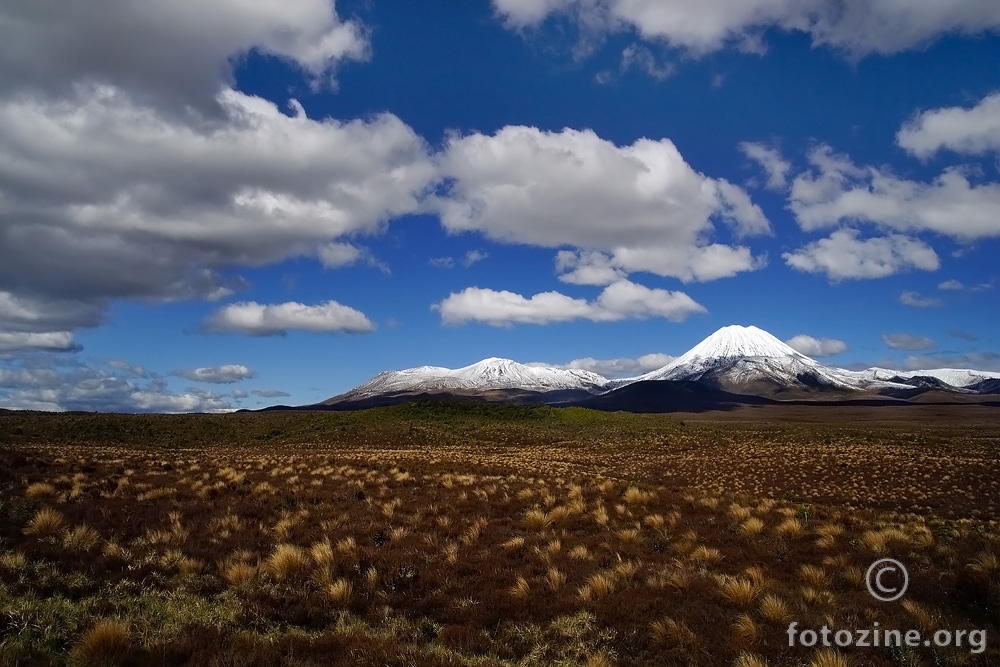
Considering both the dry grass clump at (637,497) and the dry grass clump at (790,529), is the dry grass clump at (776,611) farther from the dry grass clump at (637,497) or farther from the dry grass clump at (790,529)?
the dry grass clump at (637,497)

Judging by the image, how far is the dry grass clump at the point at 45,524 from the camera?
11.0m

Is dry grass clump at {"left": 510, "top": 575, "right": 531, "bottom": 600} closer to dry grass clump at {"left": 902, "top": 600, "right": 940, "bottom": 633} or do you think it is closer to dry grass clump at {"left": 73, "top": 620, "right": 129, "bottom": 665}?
dry grass clump at {"left": 73, "top": 620, "right": 129, "bottom": 665}

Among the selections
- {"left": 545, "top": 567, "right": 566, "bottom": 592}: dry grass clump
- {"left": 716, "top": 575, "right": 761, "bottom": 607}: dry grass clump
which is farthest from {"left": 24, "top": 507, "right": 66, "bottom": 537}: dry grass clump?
{"left": 716, "top": 575, "right": 761, "bottom": 607}: dry grass clump

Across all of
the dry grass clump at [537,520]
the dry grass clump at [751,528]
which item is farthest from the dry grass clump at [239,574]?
the dry grass clump at [751,528]

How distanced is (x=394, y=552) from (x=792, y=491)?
21634mm

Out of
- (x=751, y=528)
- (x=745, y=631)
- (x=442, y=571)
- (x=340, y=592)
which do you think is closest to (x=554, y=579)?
(x=442, y=571)

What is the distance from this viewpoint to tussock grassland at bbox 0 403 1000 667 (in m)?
6.88

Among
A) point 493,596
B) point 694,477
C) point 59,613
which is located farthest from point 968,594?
point 694,477

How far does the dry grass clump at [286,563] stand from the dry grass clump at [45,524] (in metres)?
4.69

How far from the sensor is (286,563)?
9930 millimetres

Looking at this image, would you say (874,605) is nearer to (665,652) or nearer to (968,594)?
(968,594)

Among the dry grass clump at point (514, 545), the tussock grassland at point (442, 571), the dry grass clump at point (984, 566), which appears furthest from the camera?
the dry grass clump at point (514, 545)

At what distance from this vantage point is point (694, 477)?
29.5 meters

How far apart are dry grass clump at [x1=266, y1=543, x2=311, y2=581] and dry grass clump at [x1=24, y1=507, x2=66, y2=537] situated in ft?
15.4
